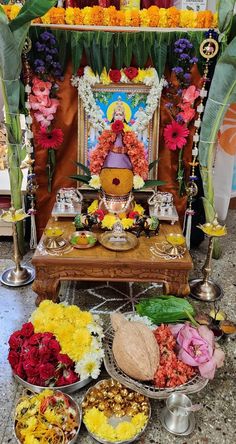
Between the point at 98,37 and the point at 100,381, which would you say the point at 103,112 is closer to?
the point at 98,37

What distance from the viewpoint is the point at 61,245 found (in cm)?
267

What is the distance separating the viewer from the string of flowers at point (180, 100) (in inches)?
115

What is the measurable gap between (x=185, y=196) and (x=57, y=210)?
1.06 metres

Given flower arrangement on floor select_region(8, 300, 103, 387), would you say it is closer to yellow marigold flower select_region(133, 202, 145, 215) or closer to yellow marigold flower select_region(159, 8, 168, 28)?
yellow marigold flower select_region(133, 202, 145, 215)

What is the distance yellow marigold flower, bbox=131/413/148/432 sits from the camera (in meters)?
1.92

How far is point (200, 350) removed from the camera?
214 cm

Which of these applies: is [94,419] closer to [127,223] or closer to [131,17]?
[127,223]

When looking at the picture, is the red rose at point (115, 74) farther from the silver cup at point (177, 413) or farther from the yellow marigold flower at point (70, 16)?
the silver cup at point (177, 413)

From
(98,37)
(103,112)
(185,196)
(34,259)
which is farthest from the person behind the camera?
(185,196)

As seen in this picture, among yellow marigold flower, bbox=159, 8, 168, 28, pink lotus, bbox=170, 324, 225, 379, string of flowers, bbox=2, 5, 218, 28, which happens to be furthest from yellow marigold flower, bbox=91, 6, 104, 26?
pink lotus, bbox=170, 324, 225, 379

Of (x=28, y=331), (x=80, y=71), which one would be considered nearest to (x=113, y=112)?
(x=80, y=71)

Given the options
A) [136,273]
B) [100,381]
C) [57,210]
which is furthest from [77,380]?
[57,210]

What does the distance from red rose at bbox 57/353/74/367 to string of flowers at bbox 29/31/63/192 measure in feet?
5.19

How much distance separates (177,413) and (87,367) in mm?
489
